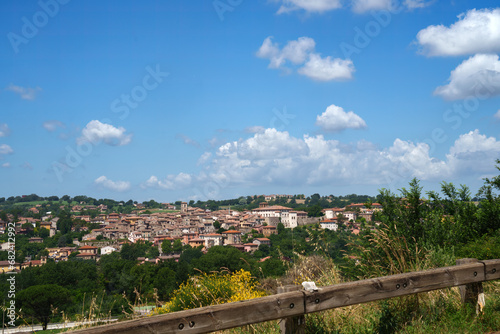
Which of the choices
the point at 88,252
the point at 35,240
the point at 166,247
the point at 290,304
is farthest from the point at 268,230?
the point at 290,304

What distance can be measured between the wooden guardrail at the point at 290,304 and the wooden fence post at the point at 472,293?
0.11m

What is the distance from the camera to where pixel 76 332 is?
2.16m

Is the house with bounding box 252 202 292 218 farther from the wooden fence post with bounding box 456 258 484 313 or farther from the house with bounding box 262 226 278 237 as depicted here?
the wooden fence post with bounding box 456 258 484 313

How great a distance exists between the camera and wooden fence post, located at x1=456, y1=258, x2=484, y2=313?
363cm

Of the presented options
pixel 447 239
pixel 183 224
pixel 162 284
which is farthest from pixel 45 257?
pixel 447 239

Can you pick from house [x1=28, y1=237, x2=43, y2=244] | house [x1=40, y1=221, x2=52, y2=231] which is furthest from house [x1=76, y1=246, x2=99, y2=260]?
house [x1=40, y1=221, x2=52, y2=231]

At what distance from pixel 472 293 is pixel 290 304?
197cm

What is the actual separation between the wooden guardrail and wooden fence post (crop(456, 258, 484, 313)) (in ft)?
0.37

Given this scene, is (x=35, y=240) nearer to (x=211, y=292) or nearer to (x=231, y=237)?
(x=231, y=237)

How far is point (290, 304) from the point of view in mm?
2676

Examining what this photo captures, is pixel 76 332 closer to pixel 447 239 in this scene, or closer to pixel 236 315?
pixel 236 315

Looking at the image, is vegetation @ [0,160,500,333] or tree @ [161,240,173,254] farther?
tree @ [161,240,173,254]

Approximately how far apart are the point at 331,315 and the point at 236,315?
1.29 meters

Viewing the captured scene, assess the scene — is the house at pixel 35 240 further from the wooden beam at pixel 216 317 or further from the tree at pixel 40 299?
the wooden beam at pixel 216 317
